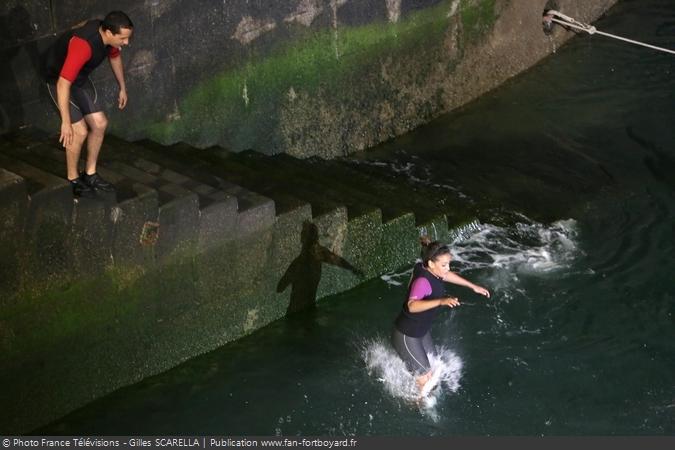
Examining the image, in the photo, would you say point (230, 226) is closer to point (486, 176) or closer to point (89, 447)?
point (89, 447)

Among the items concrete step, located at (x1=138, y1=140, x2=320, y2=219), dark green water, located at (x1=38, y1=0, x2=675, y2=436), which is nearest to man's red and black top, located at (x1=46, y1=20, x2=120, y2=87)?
concrete step, located at (x1=138, y1=140, x2=320, y2=219)

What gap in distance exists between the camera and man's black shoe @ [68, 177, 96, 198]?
9703mm

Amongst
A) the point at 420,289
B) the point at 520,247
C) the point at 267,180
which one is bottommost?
the point at 520,247

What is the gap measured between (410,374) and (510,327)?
1485 millimetres

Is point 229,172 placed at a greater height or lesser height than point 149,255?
lesser

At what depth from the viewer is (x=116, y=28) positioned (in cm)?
938

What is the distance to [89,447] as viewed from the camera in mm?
8969

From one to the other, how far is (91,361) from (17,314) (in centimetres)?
97

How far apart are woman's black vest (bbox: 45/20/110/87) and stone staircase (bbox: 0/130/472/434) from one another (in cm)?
82

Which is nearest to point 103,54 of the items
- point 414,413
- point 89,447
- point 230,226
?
point 230,226

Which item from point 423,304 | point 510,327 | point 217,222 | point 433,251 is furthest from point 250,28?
point 423,304

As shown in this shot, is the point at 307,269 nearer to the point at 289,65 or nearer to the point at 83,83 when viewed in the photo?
the point at 83,83

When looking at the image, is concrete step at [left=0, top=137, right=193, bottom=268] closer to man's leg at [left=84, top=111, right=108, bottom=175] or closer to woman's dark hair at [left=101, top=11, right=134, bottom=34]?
man's leg at [left=84, top=111, right=108, bottom=175]

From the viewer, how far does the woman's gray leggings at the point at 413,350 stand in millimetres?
10195
